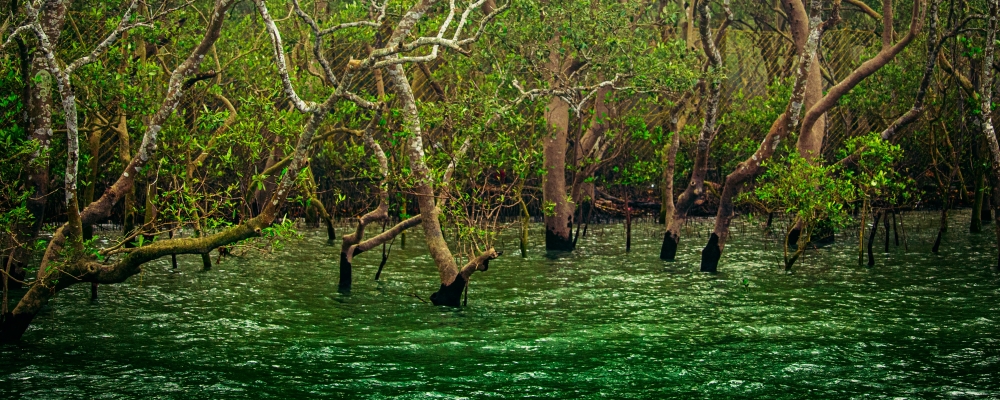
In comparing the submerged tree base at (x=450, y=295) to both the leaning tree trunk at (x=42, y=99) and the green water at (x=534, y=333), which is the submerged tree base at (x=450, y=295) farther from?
the leaning tree trunk at (x=42, y=99)

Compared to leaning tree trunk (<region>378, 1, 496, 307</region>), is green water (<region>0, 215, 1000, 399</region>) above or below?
below

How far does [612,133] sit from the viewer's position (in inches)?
892

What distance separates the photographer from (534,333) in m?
14.7

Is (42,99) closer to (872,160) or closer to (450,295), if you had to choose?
(450,295)

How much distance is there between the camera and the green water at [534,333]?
1199cm

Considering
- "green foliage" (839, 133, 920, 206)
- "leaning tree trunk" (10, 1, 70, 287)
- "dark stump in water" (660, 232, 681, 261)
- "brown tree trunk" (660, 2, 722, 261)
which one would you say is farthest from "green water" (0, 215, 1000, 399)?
"leaning tree trunk" (10, 1, 70, 287)

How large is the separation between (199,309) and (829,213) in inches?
434

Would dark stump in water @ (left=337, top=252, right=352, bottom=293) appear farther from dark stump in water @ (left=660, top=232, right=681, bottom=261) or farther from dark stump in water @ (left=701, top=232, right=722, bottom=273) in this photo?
dark stump in water @ (left=660, top=232, right=681, bottom=261)

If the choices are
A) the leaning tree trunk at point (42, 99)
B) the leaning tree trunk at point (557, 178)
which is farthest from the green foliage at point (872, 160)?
the leaning tree trunk at point (42, 99)

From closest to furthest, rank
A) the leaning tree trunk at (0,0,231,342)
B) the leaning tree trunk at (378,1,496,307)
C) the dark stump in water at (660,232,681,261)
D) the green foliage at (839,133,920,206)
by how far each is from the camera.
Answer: the leaning tree trunk at (0,0,231,342)
the leaning tree trunk at (378,1,496,307)
the green foliage at (839,133,920,206)
the dark stump in water at (660,232,681,261)

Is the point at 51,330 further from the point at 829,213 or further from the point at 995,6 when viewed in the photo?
the point at 995,6

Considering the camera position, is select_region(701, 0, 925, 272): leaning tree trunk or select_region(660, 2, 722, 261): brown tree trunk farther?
select_region(660, 2, 722, 261): brown tree trunk

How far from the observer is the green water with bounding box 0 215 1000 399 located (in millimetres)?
11992

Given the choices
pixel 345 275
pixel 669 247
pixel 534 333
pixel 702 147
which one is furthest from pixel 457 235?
pixel 669 247
